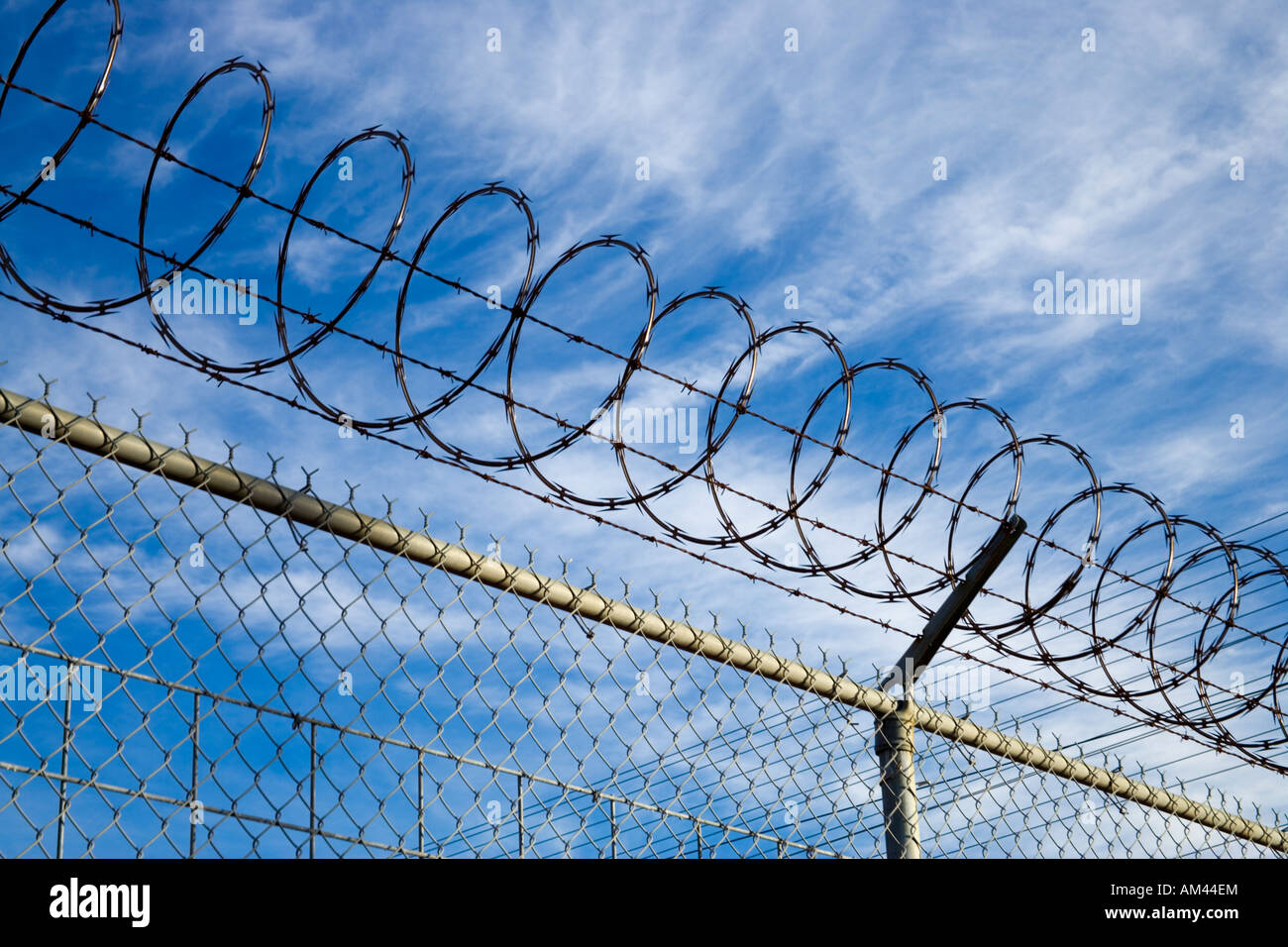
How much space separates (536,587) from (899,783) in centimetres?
182

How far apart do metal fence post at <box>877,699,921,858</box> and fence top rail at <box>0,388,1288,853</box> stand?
0.15 ft

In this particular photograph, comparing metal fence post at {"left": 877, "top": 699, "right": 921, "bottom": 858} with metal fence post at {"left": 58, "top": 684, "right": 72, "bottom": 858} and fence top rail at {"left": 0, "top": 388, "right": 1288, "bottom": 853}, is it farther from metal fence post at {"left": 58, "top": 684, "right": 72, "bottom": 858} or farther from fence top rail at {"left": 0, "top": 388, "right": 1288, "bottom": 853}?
metal fence post at {"left": 58, "top": 684, "right": 72, "bottom": 858}

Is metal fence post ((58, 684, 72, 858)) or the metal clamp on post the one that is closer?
metal fence post ((58, 684, 72, 858))

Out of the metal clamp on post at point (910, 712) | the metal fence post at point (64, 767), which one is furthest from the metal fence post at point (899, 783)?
the metal fence post at point (64, 767)

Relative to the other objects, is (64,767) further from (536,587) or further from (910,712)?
(910,712)

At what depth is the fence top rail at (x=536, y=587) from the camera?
3.56 m

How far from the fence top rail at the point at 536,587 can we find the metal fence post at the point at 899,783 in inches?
1.9

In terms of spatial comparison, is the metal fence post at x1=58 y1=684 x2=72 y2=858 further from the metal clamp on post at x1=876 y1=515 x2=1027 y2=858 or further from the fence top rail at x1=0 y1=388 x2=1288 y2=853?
the metal clamp on post at x1=876 y1=515 x2=1027 y2=858

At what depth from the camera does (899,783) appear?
533cm

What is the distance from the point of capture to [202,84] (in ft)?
13.3

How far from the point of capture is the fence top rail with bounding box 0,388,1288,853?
3.56 metres

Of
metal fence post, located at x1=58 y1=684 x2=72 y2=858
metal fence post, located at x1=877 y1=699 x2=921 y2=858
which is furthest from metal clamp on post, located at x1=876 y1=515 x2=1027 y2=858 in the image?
metal fence post, located at x1=58 y1=684 x2=72 y2=858

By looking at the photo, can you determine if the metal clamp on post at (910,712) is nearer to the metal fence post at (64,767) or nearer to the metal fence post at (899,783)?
the metal fence post at (899,783)
